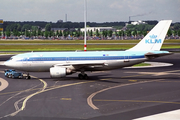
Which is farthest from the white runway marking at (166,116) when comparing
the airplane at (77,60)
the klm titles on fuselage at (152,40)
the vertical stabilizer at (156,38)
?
the klm titles on fuselage at (152,40)

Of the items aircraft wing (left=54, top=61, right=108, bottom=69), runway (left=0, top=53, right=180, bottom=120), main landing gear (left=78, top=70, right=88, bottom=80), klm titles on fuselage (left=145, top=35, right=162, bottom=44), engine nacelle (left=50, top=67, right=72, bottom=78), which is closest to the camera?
runway (left=0, top=53, right=180, bottom=120)

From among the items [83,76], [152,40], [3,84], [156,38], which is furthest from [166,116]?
[3,84]

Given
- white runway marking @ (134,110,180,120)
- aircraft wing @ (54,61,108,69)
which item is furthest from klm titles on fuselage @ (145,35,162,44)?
white runway marking @ (134,110,180,120)

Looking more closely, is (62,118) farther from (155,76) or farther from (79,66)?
(155,76)

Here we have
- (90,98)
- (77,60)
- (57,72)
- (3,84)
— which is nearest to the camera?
(90,98)

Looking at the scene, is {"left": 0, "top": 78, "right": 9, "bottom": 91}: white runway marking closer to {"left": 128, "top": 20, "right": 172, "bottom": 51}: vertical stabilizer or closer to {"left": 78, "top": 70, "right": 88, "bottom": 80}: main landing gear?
{"left": 78, "top": 70, "right": 88, "bottom": 80}: main landing gear

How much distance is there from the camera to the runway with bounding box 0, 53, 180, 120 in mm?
26219

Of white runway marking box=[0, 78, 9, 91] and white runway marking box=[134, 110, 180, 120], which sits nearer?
white runway marking box=[134, 110, 180, 120]

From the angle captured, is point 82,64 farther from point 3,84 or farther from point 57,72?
point 3,84

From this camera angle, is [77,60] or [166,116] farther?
[77,60]

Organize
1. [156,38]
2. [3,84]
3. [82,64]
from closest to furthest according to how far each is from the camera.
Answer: [3,84]
[82,64]
[156,38]

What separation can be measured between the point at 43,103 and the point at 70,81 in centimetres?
1463

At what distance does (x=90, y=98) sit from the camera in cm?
3253

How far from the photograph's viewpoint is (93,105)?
29.3 meters
